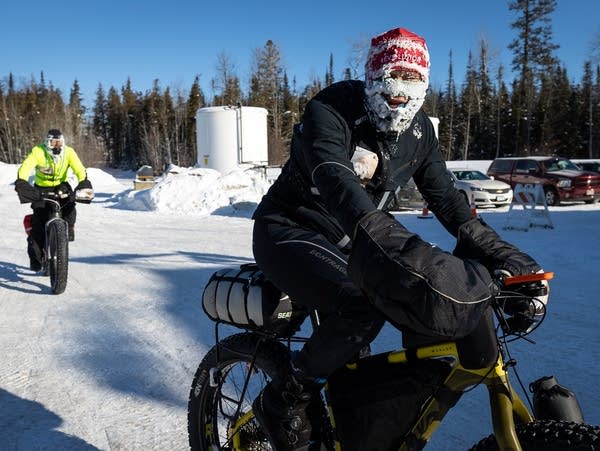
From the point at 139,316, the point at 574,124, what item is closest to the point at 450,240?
the point at 139,316

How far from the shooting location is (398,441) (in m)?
1.92

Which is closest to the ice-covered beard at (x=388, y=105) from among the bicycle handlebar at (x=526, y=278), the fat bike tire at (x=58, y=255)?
the bicycle handlebar at (x=526, y=278)

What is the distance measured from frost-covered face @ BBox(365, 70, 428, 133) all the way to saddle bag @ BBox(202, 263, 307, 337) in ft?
2.90

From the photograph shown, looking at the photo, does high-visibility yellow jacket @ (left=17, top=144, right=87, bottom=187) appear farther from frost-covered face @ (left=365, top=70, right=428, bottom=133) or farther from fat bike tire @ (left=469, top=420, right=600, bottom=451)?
fat bike tire @ (left=469, top=420, right=600, bottom=451)

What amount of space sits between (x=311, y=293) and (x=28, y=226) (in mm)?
6102

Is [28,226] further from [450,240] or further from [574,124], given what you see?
[574,124]

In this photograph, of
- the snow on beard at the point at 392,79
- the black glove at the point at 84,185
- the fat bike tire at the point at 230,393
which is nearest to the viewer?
the snow on beard at the point at 392,79

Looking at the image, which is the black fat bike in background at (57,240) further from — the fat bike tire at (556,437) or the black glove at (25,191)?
the fat bike tire at (556,437)

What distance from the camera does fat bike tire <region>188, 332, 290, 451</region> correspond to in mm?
2506

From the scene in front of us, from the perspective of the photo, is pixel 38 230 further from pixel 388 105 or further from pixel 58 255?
pixel 388 105

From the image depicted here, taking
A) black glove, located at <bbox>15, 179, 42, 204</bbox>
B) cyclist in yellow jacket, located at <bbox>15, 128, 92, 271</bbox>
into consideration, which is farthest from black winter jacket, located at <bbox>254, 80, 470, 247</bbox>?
cyclist in yellow jacket, located at <bbox>15, 128, 92, 271</bbox>

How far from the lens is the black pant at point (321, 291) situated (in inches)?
76.6

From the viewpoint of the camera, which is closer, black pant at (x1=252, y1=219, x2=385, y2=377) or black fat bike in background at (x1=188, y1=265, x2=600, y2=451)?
black fat bike in background at (x1=188, y1=265, x2=600, y2=451)

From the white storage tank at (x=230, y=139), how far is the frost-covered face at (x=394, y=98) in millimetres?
22736
